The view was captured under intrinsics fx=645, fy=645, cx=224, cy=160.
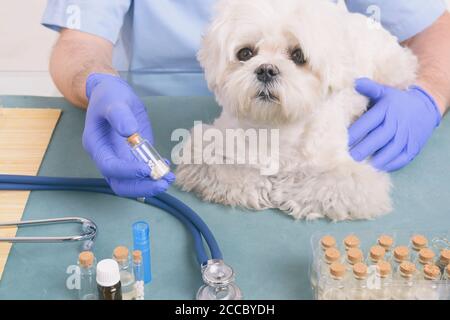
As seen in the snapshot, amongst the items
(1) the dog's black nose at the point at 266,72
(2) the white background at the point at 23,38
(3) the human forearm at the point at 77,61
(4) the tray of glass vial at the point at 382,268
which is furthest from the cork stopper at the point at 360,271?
(2) the white background at the point at 23,38

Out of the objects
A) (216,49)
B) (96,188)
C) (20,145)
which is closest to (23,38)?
(20,145)

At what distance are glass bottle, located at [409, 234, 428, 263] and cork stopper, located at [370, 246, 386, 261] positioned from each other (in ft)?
0.16

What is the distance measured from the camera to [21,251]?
0.99 meters

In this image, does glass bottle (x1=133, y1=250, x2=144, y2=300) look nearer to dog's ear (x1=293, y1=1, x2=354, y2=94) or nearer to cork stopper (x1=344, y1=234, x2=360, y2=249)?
cork stopper (x1=344, y1=234, x2=360, y2=249)

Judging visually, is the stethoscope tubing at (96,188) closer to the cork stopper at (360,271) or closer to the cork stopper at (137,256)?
the cork stopper at (137,256)

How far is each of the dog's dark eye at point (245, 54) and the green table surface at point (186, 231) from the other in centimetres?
25

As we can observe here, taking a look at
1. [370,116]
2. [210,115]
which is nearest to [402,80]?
[370,116]

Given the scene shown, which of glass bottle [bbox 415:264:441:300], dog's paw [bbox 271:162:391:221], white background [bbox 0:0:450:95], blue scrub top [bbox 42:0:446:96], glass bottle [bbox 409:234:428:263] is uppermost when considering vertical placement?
white background [bbox 0:0:450:95]

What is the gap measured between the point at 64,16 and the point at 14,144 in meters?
0.32

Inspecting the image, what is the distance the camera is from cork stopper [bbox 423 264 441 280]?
0.85 metres

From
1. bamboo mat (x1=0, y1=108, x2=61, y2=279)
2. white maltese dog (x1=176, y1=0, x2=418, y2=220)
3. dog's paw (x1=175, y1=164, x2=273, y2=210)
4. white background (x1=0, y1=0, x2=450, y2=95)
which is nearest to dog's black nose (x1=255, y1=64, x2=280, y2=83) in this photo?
white maltese dog (x1=176, y1=0, x2=418, y2=220)

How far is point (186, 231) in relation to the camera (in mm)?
1033

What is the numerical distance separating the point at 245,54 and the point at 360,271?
0.41 metres

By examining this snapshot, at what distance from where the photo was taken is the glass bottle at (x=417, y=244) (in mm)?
910
